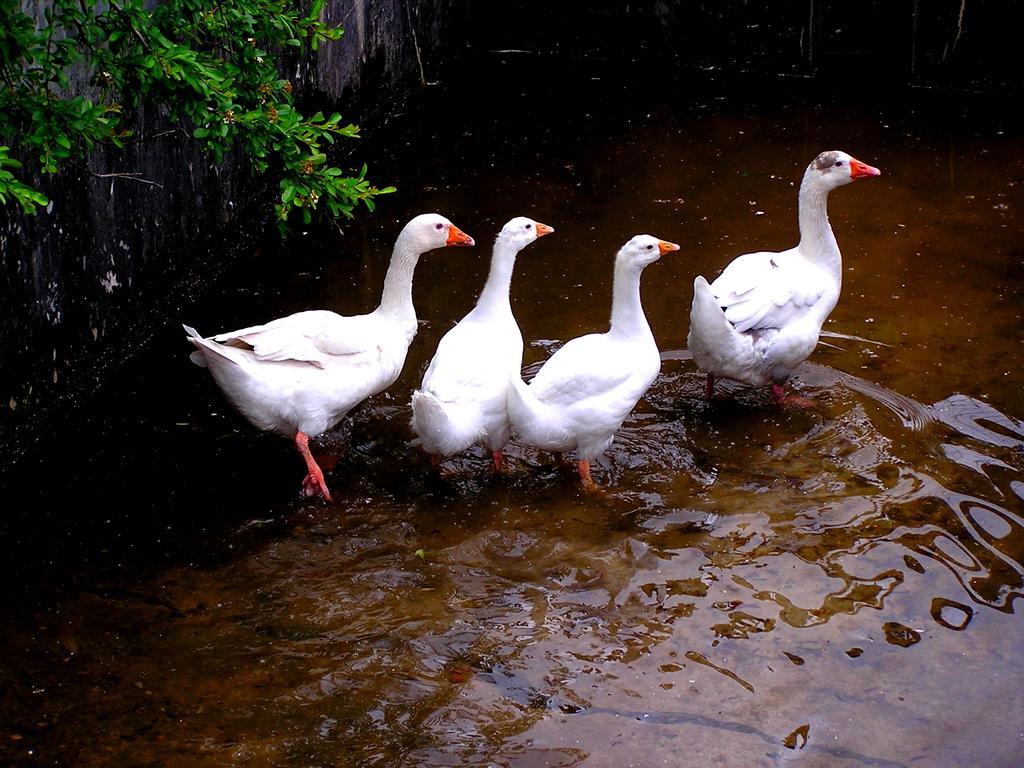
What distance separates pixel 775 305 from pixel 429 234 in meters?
1.86

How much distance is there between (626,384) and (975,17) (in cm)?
688

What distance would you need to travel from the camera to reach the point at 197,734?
372 centimetres

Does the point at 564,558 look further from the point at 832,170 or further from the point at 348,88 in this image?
the point at 348,88

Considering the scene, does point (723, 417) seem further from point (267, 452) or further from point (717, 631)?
point (267, 452)

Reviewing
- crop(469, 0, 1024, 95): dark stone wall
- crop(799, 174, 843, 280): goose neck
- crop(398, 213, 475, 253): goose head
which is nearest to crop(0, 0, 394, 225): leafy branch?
crop(398, 213, 475, 253): goose head

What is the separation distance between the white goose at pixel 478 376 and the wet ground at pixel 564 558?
350 millimetres

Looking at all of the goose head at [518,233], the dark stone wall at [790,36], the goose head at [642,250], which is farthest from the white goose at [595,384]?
the dark stone wall at [790,36]

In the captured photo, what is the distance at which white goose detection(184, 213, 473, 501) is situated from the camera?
5125 mm

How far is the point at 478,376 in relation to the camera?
5152mm

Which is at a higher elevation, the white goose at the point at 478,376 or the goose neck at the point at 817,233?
the goose neck at the point at 817,233

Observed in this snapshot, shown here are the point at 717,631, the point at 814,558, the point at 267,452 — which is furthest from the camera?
the point at 267,452

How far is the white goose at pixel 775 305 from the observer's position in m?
5.61

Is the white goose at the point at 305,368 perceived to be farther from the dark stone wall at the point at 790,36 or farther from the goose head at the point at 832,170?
the dark stone wall at the point at 790,36

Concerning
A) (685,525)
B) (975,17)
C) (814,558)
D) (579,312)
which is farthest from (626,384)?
(975,17)
